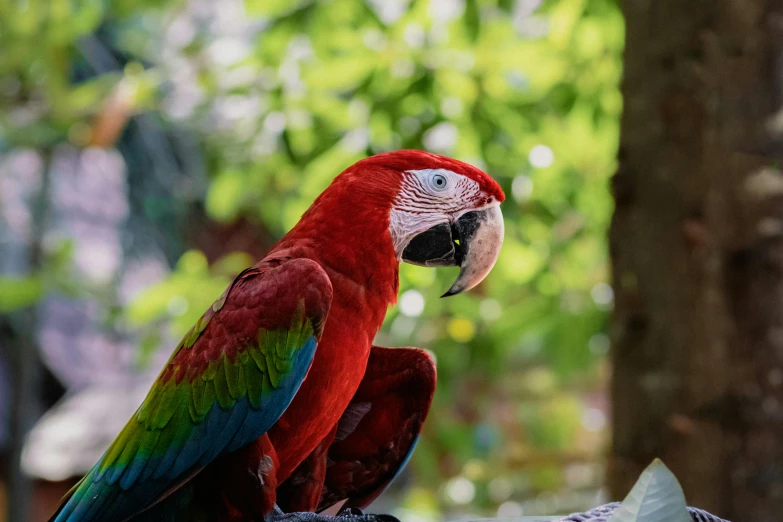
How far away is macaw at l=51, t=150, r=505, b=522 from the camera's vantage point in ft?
2.12

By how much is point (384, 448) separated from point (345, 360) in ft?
0.54

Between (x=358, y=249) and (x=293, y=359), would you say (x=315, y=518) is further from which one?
(x=358, y=249)

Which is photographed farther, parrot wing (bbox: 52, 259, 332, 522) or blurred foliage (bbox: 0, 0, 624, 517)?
blurred foliage (bbox: 0, 0, 624, 517)

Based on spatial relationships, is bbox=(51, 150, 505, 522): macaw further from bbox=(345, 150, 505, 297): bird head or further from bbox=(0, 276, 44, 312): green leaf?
bbox=(0, 276, 44, 312): green leaf

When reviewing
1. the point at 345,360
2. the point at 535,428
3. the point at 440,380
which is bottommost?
the point at 535,428

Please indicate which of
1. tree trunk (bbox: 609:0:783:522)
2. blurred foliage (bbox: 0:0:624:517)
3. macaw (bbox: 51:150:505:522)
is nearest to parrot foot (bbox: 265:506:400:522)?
macaw (bbox: 51:150:505:522)

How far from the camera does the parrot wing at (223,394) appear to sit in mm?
645

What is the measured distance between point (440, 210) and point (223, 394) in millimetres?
271

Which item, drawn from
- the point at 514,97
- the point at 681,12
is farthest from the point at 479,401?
the point at 681,12

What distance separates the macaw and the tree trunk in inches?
23.8

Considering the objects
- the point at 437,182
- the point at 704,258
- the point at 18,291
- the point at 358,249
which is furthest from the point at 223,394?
the point at 18,291

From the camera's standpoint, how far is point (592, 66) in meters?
1.66

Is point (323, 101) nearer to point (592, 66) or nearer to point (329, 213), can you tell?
point (592, 66)

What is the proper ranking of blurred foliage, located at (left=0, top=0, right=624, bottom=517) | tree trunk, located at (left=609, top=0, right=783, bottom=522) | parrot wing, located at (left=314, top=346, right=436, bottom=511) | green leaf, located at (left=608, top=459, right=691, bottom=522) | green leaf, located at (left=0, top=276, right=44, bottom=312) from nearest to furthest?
green leaf, located at (left=608, top=459, right=691, bottom=522), parrot wing, located at (left=314, top=346, right=436, bottom=511), tree trunk, located at (left=609, top=0, right=783, bottom=522), blurred foliage, located at (left=0, top=0, right=624, bottom=517), green leaf, located at (left=0, top=276, right=44, bottom=312)
